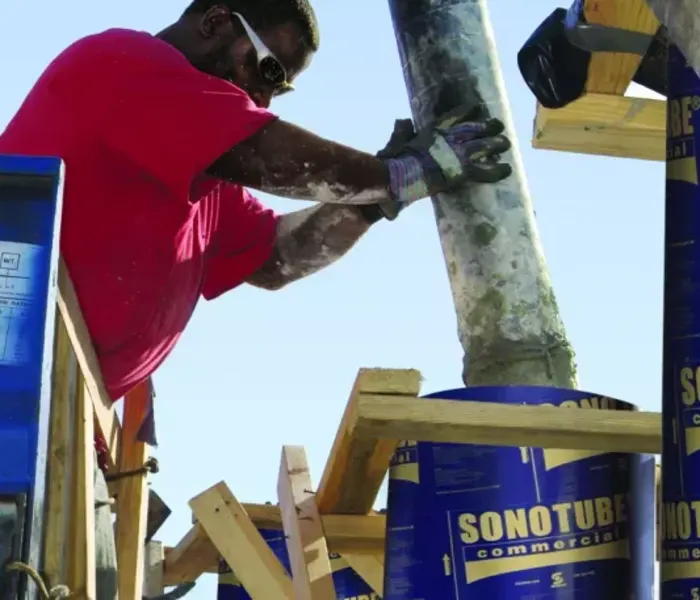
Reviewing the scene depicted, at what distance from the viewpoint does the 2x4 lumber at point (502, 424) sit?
8.22ft

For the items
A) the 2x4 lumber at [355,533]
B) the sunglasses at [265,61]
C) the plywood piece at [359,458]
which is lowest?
the 2x4 lumber at [355,533]

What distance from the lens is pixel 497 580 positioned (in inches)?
106

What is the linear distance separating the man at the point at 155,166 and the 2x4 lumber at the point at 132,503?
0.33 meters

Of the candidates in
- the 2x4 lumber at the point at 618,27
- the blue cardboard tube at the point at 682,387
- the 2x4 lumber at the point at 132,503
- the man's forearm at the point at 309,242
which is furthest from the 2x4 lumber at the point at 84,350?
the 2x4 lumber at the point at 618,27

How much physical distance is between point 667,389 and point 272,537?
7.18 feet

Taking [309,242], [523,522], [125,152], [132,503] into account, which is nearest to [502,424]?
[523,522]

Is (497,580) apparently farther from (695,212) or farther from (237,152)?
(237,152)

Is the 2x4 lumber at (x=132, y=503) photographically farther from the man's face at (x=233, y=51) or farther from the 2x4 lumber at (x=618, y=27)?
the 2x4 lumber at (x=618, y=27)

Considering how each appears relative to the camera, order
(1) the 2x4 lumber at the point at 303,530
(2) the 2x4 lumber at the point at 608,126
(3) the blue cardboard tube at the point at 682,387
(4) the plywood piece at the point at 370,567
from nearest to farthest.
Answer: (3) the blue cardboard tube at the point at 682,387, (1) the 2x4 lumber at the point at 303,530, (2) the 2x4 lumber at the point at 608,126, (4) the plywood piece at the point at 370,567

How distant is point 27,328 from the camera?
2396 millimetres

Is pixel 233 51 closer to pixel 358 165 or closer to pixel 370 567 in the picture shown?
pixel 358 165

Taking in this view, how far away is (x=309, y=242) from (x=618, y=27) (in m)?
1.58

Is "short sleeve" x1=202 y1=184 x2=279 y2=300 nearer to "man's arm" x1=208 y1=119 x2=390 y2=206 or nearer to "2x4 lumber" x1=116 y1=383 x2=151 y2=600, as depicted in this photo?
"2x4 lumber" x1=116 y1=383 x2=151 y2=600

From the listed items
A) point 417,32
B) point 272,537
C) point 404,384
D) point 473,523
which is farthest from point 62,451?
point 272,537
